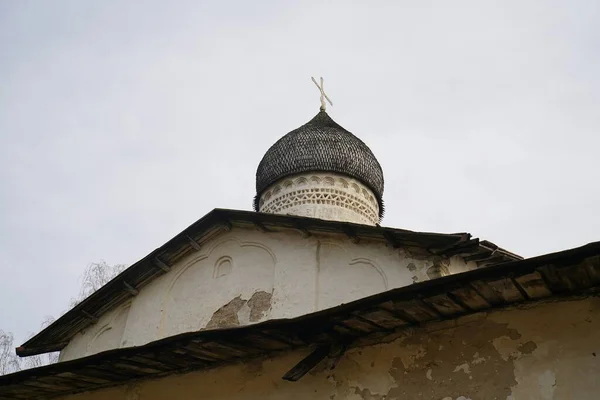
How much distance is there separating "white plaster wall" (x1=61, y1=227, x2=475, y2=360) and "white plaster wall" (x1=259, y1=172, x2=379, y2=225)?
90.2 inches

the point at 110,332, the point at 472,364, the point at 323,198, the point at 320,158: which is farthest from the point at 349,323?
the point at 320,158

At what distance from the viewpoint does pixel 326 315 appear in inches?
191

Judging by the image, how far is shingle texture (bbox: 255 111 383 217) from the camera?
11086 mm

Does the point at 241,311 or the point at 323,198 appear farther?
the point at 323,198

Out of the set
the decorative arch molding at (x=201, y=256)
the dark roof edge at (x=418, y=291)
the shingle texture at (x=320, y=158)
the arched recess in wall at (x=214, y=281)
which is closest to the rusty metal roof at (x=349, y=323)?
the dark roof edge at (x=418, y=291)

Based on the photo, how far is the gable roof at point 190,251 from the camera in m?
7.19

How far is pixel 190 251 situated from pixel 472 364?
16.6 feet

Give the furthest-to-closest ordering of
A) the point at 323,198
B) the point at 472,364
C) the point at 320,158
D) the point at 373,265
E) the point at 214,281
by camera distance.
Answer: the point at 320,158
the point at 323,198
the point at 214,281
the point at 373,265
the point at 472,364

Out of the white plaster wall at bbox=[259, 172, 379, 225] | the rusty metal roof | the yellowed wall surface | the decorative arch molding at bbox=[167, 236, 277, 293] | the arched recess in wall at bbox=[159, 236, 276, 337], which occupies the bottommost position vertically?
the yellowed wall surface

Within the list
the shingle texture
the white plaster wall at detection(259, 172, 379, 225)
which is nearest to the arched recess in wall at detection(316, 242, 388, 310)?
the white plaster wall at detection(259, 172, 379, 225)

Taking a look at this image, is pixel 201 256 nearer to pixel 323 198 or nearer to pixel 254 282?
pixel 254 282

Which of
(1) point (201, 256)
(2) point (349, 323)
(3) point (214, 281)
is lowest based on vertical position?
(2) point (349, 323)

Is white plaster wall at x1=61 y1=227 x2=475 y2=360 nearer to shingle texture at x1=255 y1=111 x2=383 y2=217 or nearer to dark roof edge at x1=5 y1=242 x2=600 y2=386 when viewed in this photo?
dark roof edge at x1=5 y1=242 x2=600 y2=386

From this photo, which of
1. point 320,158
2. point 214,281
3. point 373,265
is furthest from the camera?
point 320,158
